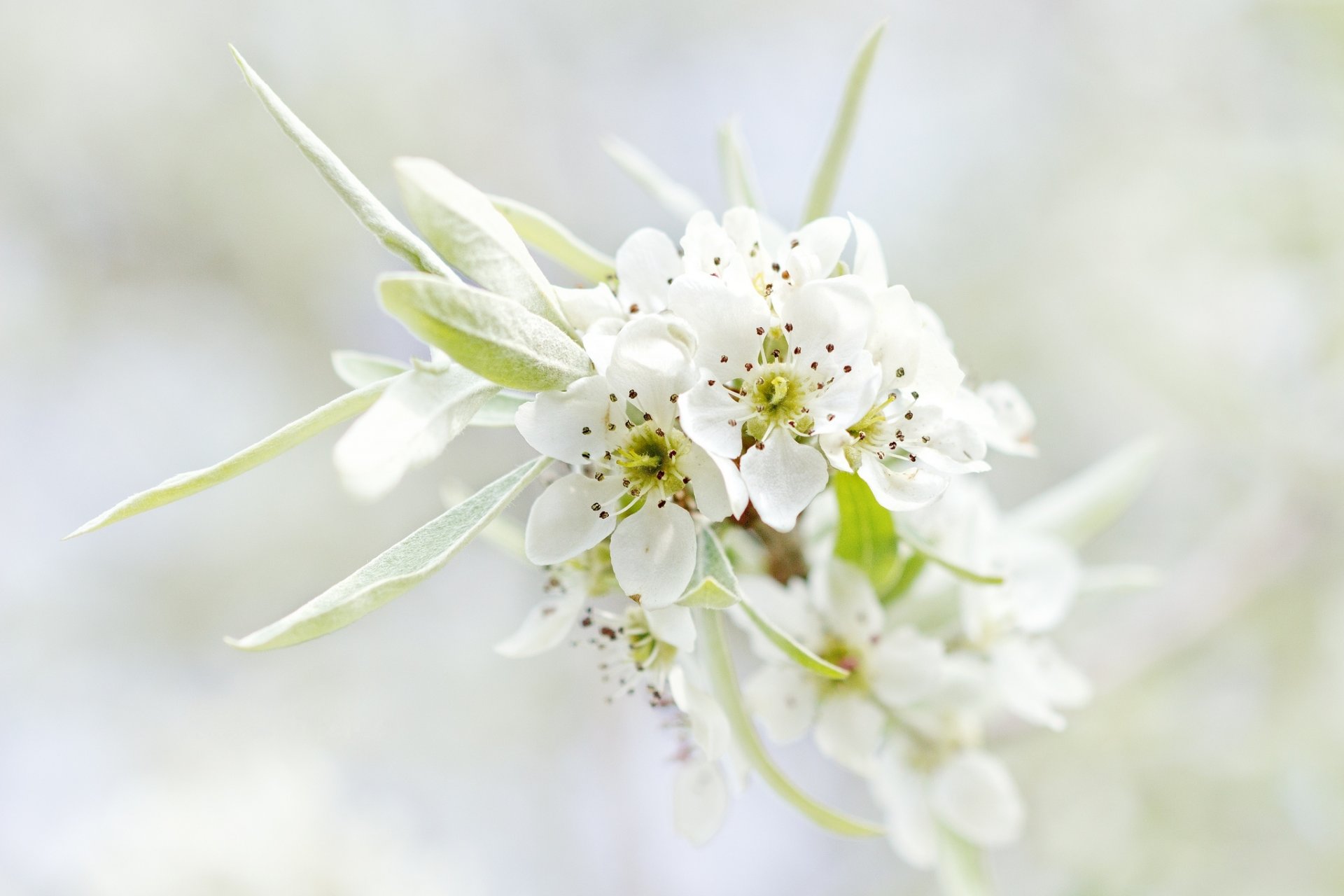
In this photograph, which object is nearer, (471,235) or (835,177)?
(471,235)

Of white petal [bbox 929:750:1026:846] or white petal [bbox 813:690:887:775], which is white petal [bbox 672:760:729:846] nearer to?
white petal [bbox 813:690:887:775]

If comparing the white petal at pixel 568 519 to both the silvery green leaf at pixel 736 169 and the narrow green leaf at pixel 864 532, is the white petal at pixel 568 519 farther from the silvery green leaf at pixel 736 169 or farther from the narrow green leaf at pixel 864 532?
the silvery green leaf at pixel 736 169

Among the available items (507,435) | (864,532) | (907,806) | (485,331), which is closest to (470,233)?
Answer: (485,331)

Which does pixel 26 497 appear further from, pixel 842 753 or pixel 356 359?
pixel 842 753

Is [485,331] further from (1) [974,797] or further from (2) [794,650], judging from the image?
(1) [974,797]

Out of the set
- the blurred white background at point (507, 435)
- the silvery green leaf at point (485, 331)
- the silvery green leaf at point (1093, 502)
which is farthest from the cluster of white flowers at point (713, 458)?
the blurred white background at point (507, 435)

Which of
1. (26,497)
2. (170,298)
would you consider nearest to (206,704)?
(26,497)

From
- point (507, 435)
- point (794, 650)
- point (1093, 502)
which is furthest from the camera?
point (507, 435)
